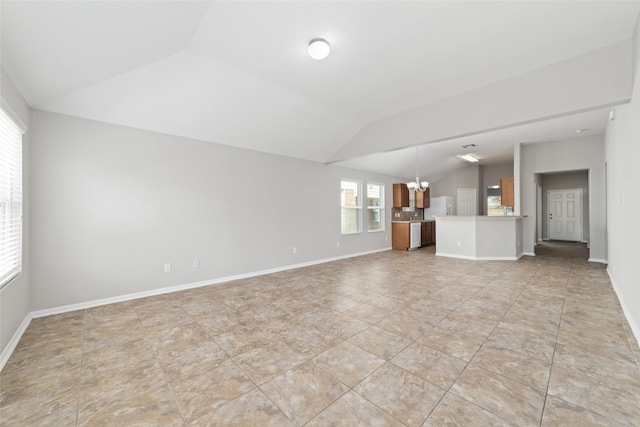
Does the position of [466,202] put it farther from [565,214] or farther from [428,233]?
[565,214]

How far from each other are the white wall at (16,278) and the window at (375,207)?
6.53m

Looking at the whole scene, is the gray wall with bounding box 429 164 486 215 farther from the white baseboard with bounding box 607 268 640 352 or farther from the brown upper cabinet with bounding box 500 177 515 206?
the white baseboard with bounding box 607 268 640 352

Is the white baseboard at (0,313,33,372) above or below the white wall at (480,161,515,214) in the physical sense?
below

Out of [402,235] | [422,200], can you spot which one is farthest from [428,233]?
[402,235]

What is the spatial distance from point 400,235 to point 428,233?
1.64m

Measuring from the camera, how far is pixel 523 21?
2.25 m

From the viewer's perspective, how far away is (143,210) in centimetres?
362

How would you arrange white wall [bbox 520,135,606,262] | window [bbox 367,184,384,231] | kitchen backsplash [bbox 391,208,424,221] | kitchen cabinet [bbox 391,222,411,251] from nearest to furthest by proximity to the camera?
white wall [bbox 520,135,606,262] < window [bbox 367,184,384,231] < kitchen cabinet [bbox 391,222,411,251] < kitchen backsplash [bbox 391,208,424,221]

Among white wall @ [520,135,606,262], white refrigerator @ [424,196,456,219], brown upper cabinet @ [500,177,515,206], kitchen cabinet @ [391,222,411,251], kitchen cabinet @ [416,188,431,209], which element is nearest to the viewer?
white wall @ [520,135,606,262]

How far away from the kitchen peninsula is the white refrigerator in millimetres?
2883

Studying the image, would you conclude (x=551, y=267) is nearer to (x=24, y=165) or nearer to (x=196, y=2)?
(x=196, y=2)

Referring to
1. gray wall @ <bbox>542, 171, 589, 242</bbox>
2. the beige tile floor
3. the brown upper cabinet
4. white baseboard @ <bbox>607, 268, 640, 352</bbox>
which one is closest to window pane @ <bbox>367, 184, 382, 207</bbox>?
the brown upper cabinet

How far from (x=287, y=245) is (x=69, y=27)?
4189 mm

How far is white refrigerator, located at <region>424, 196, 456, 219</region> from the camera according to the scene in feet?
30.6
